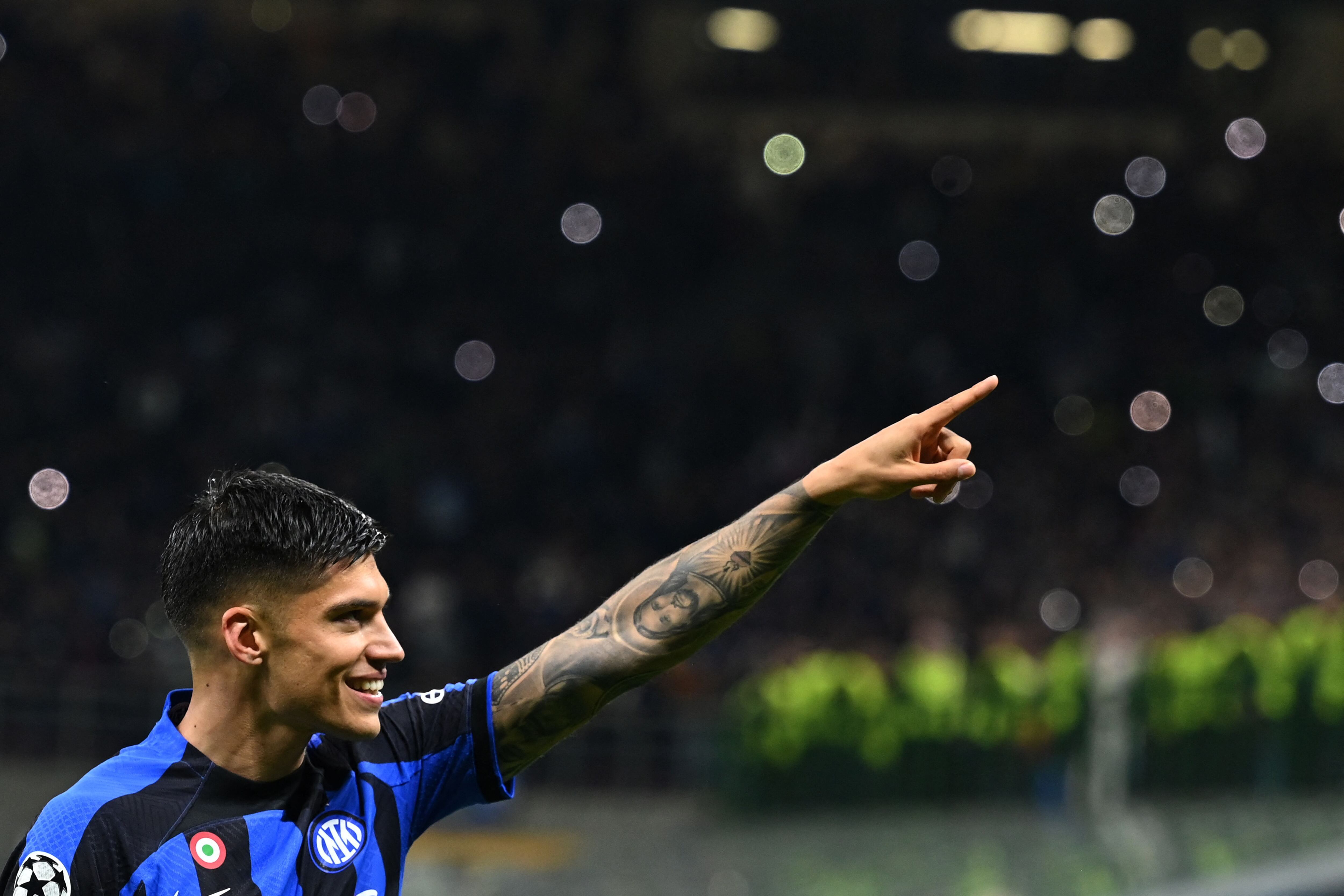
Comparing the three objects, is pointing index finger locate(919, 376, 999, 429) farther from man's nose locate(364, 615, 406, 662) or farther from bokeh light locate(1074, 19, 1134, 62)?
bokeh light locate(1074, 19, 1134, 62)

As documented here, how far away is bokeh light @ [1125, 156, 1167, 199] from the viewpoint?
1691 centimetres

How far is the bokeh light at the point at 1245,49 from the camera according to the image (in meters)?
17.6

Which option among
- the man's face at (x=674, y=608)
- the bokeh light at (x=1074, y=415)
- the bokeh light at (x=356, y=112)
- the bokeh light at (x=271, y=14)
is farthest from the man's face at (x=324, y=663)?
the bokeh light at (x=271, y=14)

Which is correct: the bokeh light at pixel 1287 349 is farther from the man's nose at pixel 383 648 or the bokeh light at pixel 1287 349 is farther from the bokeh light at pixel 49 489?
the man's nose at pixel 383 648

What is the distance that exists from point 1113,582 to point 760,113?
612 cm

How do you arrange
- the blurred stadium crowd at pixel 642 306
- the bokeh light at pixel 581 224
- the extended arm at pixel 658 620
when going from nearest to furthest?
the extended arm at pixel 658 620 → the blurred stadium crowd at pixel 642 306 → the bokeh light at pixel 581 224

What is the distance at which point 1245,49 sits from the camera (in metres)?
17.7

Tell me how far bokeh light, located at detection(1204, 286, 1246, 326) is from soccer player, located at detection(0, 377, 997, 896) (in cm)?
1475

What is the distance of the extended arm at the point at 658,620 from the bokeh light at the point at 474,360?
12.6 meters

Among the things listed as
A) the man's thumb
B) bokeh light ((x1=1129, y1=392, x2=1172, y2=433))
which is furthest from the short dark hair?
bokeh light ((x1=1129, y1=392, x2=1172, y2=433))

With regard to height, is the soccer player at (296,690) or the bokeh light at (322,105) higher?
the bokeh light at (322,105)

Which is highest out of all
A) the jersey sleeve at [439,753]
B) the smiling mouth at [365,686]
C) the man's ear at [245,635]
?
the man's ear at [245,635]

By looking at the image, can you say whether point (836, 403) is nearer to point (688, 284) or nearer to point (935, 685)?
point (688, 284)

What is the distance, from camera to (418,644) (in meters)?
11.9
